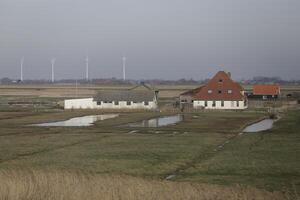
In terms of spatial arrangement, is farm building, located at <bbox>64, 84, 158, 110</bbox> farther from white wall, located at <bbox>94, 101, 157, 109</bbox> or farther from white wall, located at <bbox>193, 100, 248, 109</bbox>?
white wall, located at <bbox>193, 100, 248, 109</bbox>

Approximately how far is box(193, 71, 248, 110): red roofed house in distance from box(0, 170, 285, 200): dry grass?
276 feet

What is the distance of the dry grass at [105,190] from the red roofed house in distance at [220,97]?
84.3m

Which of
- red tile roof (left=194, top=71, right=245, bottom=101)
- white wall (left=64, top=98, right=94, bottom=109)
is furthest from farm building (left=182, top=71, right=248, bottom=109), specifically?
white wall (left=64, top=98, right=94, bottom=109)

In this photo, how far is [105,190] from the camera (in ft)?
49.0

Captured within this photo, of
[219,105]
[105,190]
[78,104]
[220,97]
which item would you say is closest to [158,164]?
[105,190]

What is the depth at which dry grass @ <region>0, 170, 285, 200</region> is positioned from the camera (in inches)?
572

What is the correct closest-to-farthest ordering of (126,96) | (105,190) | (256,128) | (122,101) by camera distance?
1. (105,190)
2. (256,128)
3. (122,101)
4. (126,96)

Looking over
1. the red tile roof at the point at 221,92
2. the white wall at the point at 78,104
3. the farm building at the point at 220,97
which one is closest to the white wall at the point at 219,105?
the farm building at the point at 220,97

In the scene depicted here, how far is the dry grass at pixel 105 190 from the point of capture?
47.7 ft

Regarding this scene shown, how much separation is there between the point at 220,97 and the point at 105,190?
86702 mm

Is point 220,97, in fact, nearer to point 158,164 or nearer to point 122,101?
point 122,101

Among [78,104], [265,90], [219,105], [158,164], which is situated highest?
[265,90]

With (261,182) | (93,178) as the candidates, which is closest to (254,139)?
(261,182)

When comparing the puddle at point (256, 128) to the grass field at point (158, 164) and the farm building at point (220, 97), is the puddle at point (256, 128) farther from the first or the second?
the farm building at point (220, 97)
